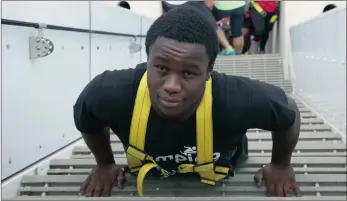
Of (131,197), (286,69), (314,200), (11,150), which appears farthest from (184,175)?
(286,69)

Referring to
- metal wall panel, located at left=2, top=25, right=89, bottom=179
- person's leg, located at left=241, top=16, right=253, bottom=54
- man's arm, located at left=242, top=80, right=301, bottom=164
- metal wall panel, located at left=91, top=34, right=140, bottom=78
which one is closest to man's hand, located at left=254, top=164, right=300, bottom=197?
man's arm, located at left=242, top=80, right=301, bottom=164

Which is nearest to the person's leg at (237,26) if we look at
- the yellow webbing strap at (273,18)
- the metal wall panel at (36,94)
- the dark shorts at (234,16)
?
the dark shorts at (234,16)

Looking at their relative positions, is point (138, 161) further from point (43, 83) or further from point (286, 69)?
point (286, 69)

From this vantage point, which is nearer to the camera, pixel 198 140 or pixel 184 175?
pixel 198 140

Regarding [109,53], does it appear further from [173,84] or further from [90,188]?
[173,84]

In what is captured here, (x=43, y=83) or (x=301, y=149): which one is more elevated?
(x=43, y=83)

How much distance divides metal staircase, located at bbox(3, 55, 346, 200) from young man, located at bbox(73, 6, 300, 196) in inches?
2.4

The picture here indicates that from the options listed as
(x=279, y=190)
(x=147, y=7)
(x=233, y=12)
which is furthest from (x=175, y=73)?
(x=233, y=12)

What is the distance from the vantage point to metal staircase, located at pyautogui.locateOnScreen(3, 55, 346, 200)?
5.74ft

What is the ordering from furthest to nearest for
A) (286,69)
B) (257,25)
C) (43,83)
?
(257,25) < (286,69) < (43,83)

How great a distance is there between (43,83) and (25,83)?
0.17 m

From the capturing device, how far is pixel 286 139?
66.0 inches

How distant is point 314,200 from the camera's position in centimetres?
162

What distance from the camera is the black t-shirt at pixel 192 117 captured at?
1.54 m
